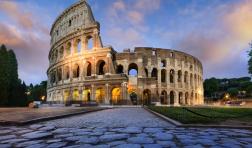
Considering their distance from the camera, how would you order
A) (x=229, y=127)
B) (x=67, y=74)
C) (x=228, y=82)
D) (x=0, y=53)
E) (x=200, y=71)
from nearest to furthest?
(x=229, y=127) → (x=0, y=53) → (x=67, y=74) → (x=200, y=71) → (x=228, y=82)

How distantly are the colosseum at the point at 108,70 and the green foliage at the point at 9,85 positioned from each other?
23.8 feet

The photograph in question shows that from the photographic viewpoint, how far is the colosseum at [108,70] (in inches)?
1576

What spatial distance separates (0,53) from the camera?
131 feet

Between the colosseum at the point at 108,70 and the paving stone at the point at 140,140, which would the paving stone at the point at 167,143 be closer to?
the paving stone at the point at 140,140

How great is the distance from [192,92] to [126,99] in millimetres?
23130

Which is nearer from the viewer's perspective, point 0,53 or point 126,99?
point 126,99

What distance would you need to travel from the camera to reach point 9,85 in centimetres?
3878

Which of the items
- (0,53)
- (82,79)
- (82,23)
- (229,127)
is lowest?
(229,127)

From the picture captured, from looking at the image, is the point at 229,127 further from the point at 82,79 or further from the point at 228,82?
the point at 228,82

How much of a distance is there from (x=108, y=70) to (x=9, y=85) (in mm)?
16522

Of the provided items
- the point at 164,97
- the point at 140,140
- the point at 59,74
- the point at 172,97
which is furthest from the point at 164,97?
the point at 140,140

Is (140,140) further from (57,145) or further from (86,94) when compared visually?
(86,94)

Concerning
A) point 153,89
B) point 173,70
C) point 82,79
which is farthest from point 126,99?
point 173,70

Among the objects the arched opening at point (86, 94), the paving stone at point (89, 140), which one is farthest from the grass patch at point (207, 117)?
the arched opening at point (86, 94)
